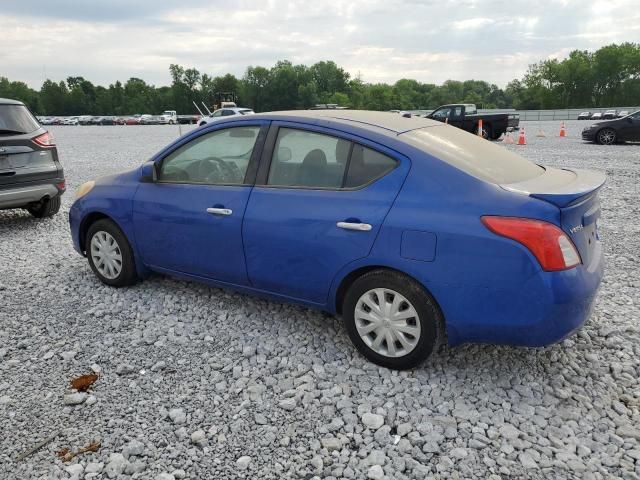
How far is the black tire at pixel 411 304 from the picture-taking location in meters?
3.16

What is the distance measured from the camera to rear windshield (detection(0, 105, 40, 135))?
6988 millimetres

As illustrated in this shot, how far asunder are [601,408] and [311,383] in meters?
1.68

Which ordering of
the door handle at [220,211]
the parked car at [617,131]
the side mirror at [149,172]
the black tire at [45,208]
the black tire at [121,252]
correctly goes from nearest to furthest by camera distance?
the door handle at [220,211] → the side mirror at [149,172] → the black tire at [121,252] → the black tire at [45,208] → the parked car at [617,131]

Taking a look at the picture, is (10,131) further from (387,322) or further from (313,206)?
(387,322)

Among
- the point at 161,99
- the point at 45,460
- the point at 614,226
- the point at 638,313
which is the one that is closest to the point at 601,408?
the point at 638,313

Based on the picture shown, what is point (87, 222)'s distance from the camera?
4.99 meters

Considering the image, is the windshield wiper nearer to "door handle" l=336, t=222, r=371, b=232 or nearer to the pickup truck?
"door handle" l=336, t=222, r=371, b=232

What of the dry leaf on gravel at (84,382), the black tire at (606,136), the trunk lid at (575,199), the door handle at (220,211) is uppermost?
the trunk lid at (575,199)


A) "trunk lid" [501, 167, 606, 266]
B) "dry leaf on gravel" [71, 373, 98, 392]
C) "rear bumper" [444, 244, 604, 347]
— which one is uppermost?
"trunk lid" [501, 167, 606, 266]

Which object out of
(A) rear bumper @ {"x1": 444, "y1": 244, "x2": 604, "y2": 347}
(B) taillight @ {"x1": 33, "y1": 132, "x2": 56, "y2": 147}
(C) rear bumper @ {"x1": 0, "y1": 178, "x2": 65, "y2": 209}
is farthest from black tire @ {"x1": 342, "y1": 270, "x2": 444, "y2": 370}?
(B) taillight @ {"x1": 33, "y1": 132, "x2": 56, "y2": 147}

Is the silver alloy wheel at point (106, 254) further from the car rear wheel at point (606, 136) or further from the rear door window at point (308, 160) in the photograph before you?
the car rear wheel at point (606, 136)

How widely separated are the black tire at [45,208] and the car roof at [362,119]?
17.5ft

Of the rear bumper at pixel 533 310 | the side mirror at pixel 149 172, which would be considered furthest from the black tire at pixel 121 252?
the rear bumper at pixel 533 310

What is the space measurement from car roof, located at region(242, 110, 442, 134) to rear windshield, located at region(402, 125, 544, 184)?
0.11 meters
